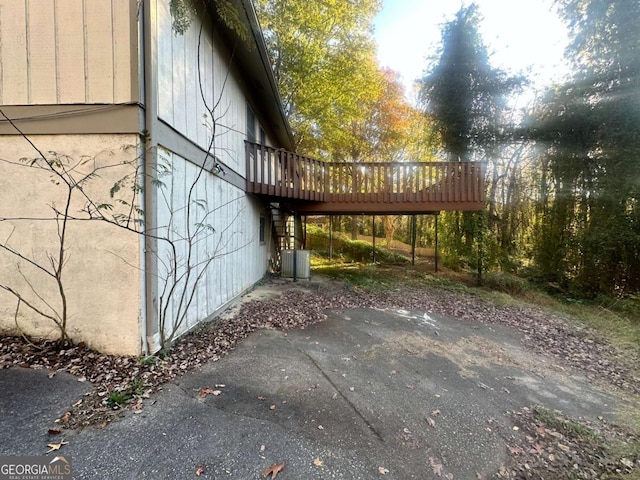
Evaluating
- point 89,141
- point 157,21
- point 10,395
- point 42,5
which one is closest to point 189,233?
point 89,141

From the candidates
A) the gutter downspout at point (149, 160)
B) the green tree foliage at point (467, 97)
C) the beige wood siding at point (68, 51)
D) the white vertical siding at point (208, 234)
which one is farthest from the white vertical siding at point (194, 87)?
the green tree foliage at point (467, 97)

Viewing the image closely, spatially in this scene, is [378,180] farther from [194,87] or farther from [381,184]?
[194,87]

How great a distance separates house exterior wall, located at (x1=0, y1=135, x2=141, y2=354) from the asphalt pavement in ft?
2.01

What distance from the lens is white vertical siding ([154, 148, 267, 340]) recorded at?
3.35 meters

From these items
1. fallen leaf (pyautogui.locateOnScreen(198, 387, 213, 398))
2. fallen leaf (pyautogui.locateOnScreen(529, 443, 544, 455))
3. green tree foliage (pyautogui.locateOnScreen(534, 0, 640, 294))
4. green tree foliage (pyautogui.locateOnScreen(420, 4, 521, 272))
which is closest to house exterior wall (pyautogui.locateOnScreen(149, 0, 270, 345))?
fallen leaf (pyautogui.locateOnScreen(198, 387, 213, 398))

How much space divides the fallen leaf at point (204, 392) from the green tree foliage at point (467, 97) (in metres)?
9.62

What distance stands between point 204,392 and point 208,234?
255cm

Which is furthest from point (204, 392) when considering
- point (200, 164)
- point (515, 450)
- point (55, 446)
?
point (200, 164)

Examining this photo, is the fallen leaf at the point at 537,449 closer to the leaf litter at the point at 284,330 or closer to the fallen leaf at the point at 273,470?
the leaf litter at the point at 284,330

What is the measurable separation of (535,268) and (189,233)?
1152cm

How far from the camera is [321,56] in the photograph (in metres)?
11.9

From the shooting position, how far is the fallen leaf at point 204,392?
8.45 ft

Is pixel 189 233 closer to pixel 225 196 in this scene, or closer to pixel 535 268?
pixel 225 196

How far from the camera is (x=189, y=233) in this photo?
3.74 metres
